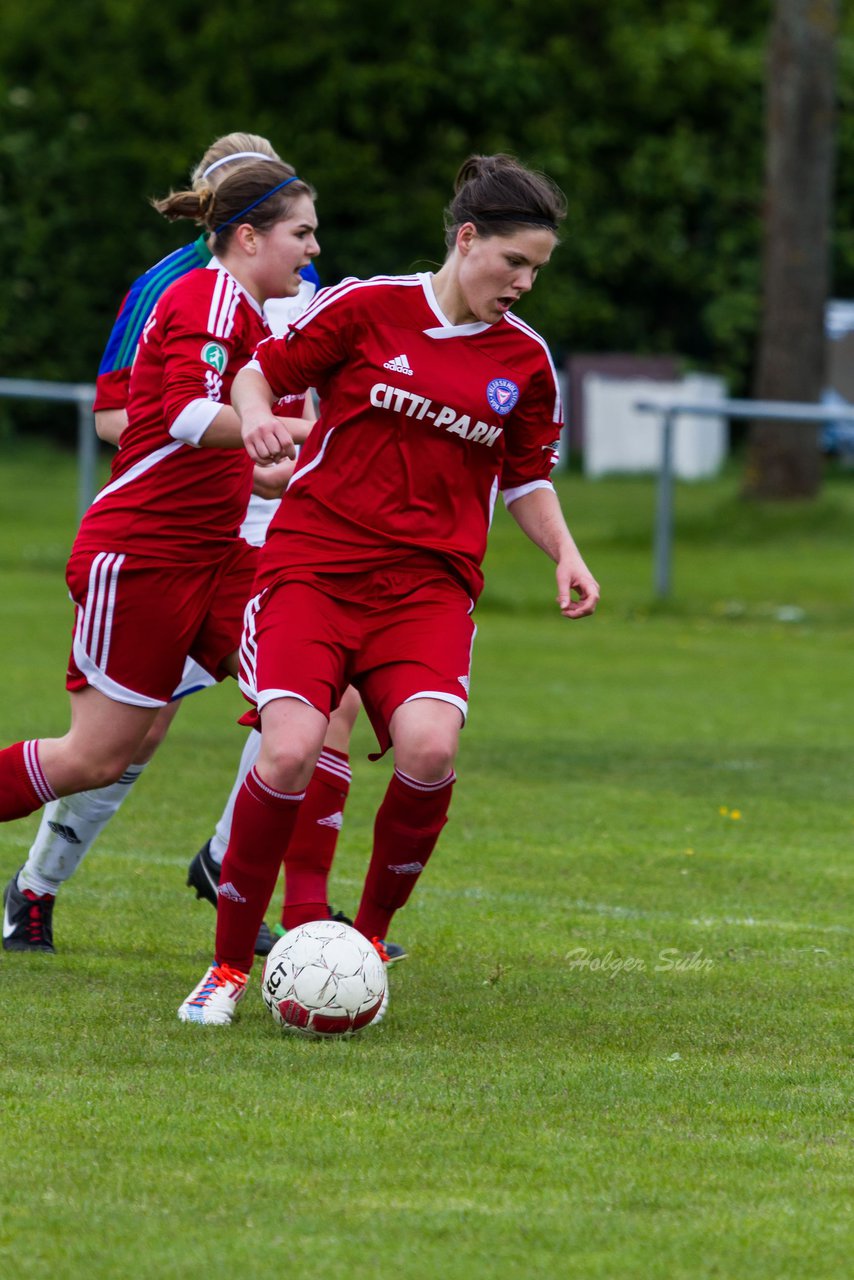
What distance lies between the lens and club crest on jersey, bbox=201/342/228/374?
510 cm

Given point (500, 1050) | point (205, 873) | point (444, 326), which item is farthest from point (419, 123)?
point (500, 1050)

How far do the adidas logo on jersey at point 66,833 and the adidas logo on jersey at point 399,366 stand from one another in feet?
5.43

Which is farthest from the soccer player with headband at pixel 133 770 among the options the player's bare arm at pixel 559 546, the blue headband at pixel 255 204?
the player's bare arm at pixel 559 546

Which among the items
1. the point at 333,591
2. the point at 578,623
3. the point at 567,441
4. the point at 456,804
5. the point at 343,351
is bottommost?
the point at 567,441

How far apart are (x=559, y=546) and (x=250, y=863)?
1099mm

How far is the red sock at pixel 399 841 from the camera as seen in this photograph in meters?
4.89

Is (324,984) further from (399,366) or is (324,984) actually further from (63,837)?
(399,366)

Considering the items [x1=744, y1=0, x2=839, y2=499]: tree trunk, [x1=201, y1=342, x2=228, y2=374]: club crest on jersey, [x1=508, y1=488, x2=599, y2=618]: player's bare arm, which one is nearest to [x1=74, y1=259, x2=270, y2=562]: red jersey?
[x1=201, y1=342, x2=228, y2=374]: club crest on jersey

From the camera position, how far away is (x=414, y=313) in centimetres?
491

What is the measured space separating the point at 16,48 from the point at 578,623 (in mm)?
22270

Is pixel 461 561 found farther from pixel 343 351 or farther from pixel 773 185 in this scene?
pixel 773 185

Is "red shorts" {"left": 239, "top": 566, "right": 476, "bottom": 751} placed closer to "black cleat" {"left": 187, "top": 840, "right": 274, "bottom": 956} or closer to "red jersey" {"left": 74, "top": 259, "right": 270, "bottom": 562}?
"red jersey" {"left": 74, "top": 259, "right": 270, "bottom": 562}

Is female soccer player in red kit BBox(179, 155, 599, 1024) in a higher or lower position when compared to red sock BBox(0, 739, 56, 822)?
higher

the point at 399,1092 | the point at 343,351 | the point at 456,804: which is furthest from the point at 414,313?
Result: the point at 456,804
